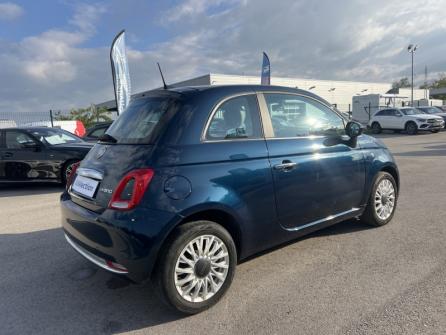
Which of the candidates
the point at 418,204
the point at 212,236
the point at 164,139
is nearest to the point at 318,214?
the point at 212,236

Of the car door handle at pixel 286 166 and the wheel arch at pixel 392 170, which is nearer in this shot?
the car door handle at pixel 286 166

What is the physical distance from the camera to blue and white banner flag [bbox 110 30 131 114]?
13.2m

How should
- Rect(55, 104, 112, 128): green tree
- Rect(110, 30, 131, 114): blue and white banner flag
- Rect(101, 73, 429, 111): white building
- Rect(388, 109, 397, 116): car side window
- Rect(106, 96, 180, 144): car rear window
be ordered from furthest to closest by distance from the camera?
Rect(101, 73, 429, 111): white building, Rect(55, 104, 112, 128): green tree, Rect(388, 109, 397, 116): car side window, Rect(110, 30, 131, 114): blue and white banner flag, Rect(106, 96, 180, 144): car rear window

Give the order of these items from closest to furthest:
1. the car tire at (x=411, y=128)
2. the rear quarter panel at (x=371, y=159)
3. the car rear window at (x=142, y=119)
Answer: the car rear window at (x=142, y=119), the rear quarter panel at (x=371, y=159), the car tire at (x=411, y=128)

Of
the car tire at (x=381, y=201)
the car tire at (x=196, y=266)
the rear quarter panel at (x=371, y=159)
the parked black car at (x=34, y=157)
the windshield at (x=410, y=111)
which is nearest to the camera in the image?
the car tire at (x=196, y=266)

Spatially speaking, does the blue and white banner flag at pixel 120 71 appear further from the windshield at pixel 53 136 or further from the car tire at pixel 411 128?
the car tire at pixel 411 128

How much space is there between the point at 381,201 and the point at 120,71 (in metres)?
11.6

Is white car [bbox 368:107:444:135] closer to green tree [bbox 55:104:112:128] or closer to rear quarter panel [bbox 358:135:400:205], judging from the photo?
rear quarter panel [bbox 358:135:400:205]

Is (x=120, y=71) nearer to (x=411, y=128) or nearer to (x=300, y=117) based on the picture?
(x=300, y=117)

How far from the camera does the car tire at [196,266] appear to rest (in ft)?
8.83

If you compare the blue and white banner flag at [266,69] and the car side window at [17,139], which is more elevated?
the blue and white banner flag at [266,69]

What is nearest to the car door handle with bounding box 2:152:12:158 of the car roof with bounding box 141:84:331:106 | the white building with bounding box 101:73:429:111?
the car roof with bounding box 141:84:331:106

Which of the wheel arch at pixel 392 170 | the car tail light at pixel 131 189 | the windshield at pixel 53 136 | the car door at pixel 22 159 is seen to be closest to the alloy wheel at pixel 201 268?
the car tail light at pixel 131 189

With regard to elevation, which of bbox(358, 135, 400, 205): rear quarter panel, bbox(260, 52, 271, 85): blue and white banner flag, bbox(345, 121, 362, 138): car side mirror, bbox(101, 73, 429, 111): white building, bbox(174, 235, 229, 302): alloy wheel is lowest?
bbox(174, 235, 229, 302): alloy wheel
